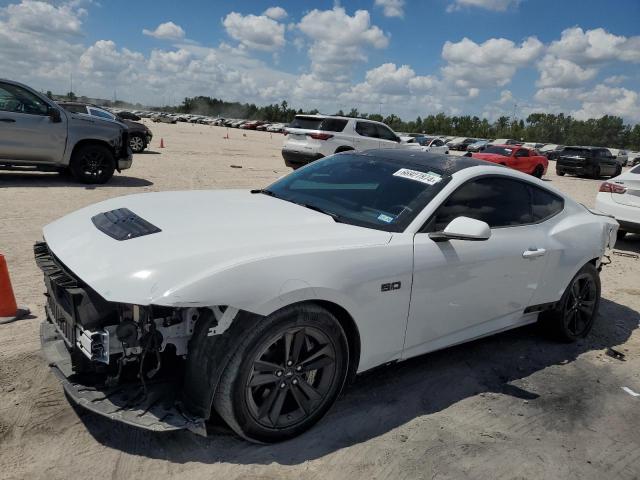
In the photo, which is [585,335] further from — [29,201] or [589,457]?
[29,201]

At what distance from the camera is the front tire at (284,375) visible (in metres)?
2.62

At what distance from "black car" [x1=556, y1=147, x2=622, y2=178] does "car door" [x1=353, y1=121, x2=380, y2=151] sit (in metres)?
13.5

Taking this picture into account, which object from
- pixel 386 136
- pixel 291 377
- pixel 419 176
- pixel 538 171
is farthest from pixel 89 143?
pixel 538 171

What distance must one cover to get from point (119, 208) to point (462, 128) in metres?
113

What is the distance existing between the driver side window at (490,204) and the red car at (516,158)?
16606 mm

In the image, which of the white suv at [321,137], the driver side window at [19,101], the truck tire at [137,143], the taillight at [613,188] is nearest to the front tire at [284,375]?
the taillight at [613,188]

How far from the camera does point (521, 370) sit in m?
4.21

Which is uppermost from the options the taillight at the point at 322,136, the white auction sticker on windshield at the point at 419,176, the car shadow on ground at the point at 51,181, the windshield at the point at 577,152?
the white auction sticker on windshield at the point at 419,176

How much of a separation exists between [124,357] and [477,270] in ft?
7.50

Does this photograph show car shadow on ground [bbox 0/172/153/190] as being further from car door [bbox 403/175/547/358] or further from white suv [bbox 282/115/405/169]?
car door [bbox 403/175/547/358]

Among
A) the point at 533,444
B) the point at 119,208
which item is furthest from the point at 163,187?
the point at 533,444

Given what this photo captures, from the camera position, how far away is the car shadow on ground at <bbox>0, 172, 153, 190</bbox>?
1049 cm

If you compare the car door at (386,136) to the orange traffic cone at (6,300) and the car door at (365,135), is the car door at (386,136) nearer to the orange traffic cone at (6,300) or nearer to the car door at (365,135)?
the car door at (365,135)

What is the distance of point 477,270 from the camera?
11.7ft
